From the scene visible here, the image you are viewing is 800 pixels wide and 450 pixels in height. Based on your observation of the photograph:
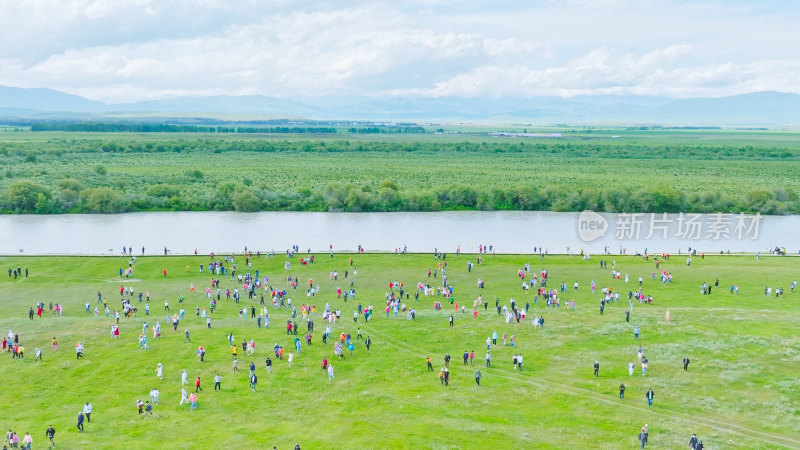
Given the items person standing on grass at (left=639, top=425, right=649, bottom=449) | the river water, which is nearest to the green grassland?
the river water

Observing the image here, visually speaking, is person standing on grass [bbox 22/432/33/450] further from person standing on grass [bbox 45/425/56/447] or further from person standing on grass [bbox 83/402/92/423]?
person standing on grass [bbox 83/402/92/423]

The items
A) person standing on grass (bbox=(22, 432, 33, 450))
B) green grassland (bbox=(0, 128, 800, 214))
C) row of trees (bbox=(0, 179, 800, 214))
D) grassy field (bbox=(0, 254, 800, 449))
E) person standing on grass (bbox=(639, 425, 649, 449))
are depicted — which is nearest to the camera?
person standing on grass (bbox=(22, 432, 33, 450))

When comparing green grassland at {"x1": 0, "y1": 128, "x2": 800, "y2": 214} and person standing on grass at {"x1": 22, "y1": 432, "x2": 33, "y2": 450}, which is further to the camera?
green grassland at {"x1": 0, "y1": 128, "x2": 800, "y2": 214}

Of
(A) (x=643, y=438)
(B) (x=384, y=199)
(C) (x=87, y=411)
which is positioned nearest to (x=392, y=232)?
(B) (x=384, y=199)

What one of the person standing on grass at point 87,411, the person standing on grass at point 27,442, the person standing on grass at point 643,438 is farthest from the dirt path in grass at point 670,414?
the person standing on grass at point 27,442

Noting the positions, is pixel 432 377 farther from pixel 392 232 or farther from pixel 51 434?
pixel 392 232
